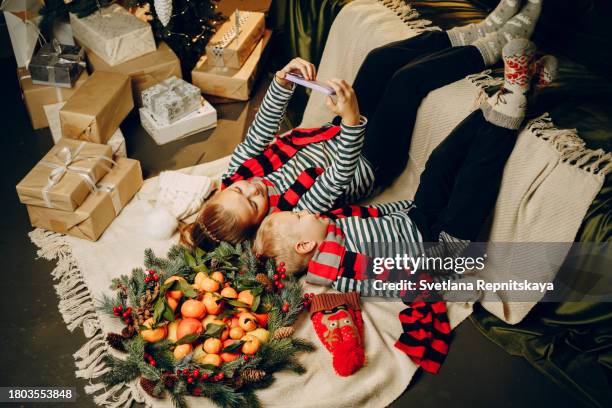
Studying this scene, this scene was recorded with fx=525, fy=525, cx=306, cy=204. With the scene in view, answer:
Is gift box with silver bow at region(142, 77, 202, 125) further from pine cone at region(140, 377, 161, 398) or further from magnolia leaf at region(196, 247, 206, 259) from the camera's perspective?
pine cone at region(140, 377, 161, 398)

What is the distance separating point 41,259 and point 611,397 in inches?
64.8

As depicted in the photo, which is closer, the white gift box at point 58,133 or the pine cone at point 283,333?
the pine cone at point 283,333

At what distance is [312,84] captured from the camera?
1.46 m

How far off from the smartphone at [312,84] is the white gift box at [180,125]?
0.65m

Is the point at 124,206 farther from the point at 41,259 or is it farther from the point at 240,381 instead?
the point at 240,381

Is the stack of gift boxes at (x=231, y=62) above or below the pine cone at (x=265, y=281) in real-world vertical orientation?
above

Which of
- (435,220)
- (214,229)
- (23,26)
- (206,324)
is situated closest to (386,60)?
(435,220)

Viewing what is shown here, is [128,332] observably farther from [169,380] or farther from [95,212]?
[95,212]

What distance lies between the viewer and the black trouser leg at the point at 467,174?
138 centimetres

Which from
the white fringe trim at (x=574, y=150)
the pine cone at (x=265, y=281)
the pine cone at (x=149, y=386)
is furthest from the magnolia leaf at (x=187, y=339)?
the white fringe trim at (x=574, y=150)

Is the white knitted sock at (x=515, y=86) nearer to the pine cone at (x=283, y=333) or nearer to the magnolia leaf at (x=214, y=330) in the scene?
the pine cone at (x=283, y=333)

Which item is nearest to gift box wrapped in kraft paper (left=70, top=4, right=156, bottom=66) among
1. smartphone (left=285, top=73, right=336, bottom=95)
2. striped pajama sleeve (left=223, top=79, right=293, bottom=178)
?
striped pajama sleeve (left=223, top=79, right=293, bottom=178)

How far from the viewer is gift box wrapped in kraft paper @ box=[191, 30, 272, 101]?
224 cm

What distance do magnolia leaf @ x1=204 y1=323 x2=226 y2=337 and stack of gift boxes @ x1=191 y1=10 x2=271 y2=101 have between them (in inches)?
48.9
